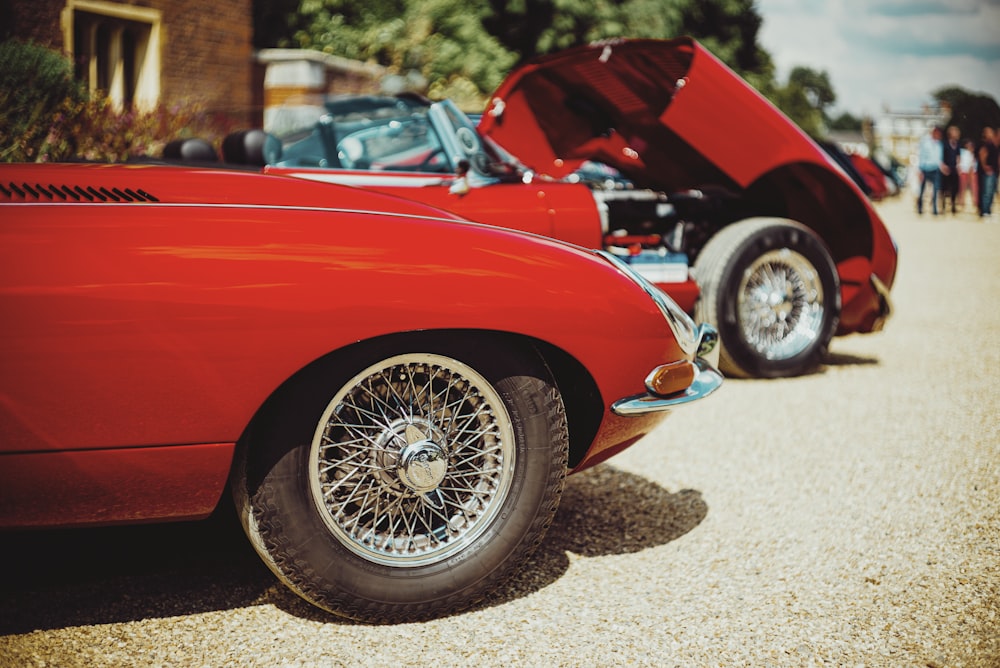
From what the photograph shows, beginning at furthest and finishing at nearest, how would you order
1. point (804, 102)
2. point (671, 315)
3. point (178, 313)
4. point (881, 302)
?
point (804, 102), point (881, 302), point (671, 315), point (178, 313)

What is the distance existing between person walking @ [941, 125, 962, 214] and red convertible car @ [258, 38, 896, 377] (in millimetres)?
14467

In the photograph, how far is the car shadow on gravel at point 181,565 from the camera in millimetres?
2465

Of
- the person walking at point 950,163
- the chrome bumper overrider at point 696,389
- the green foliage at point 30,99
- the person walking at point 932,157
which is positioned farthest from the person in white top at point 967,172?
the chrome bumper overrider at point 696,389

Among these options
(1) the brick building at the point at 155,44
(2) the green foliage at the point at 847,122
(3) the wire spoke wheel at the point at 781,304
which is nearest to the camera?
(3) the wire spoke wheel at the point at 781,304

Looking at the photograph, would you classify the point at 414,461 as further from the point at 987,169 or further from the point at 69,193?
the point at 987,169

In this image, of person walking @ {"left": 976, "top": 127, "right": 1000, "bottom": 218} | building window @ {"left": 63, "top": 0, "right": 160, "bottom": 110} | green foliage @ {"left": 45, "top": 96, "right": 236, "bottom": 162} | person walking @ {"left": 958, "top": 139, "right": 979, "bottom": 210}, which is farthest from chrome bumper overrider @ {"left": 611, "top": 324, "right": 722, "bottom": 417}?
person walking @ {"left": 958, "top": 139, "right": 979, "bottom": 210}

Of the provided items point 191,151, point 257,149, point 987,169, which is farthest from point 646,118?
point 987,169

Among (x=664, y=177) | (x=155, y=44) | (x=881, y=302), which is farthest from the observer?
(x=155, y=44)

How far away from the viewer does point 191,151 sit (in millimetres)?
5332

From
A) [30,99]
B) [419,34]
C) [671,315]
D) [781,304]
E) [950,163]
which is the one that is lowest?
[781,304]

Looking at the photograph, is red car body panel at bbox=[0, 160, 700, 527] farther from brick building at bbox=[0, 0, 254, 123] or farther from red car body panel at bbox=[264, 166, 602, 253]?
brick building at bbox=[0, 0, 254, 123]

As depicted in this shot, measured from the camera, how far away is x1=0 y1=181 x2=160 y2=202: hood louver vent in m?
2.22

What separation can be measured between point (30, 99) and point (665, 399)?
15.5 ft

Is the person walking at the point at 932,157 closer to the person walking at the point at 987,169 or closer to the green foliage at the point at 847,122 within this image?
the person walking at the point at 987,169
